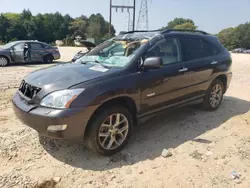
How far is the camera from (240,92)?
7.30 metres

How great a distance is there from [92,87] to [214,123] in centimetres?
274

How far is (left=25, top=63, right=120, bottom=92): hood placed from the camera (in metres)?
3.02

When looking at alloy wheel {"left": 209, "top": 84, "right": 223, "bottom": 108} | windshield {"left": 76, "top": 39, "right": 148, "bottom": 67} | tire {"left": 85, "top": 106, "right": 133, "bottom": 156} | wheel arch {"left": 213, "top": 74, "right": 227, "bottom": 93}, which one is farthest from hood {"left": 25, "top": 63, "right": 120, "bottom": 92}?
wheel arch {"left": 213, "top": 74, "right": 227, "bottom": 93}

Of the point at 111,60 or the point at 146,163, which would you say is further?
the point at 111,60

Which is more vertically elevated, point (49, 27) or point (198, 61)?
point (49, 27)

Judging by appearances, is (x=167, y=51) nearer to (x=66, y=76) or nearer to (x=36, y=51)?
(x=66, y=76)

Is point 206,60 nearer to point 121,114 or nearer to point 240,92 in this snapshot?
point 121,114

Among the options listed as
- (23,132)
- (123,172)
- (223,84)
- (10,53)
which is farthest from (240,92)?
(10,53)

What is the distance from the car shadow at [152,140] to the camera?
3238 millimetres

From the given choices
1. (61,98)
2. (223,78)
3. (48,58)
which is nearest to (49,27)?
(48,58)

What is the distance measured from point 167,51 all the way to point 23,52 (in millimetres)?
10599

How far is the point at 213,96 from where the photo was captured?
522 cm

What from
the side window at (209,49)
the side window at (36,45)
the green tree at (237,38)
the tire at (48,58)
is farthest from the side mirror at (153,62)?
the green tree at (237,38)

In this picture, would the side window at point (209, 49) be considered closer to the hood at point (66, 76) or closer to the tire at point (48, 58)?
the hood at point (66, 76)
